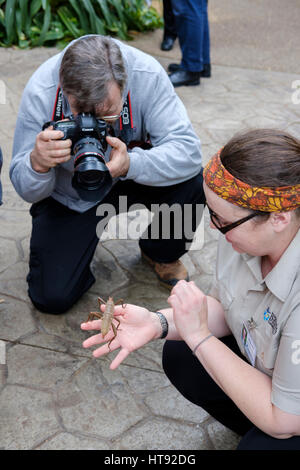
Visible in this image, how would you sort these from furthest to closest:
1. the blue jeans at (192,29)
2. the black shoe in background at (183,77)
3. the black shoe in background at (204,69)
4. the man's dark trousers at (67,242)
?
the black shoe in background at (204,69), the black shoe in background at (183,77), the blue jeans at (192,29), the man's dark trousers at (67,242)

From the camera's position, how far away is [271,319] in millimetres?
1797

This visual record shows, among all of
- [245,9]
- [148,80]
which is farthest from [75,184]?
[245,9]

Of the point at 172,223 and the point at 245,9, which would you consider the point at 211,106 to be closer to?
the point at 172,223

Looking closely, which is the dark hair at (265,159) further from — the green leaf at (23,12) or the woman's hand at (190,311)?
the green leaf at (23,12)

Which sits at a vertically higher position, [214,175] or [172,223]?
[214,175]

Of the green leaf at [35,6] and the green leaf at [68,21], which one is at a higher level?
the green leaf at [35,6]

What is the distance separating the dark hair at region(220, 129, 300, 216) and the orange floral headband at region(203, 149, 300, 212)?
0.05ft

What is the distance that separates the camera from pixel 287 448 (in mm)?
1766

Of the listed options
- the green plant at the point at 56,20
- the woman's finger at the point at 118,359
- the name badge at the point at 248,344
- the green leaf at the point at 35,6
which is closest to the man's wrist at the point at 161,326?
the woman's finger at the point at 118,359

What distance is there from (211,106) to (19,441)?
13.0 ft

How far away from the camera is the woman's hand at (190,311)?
1.82 m

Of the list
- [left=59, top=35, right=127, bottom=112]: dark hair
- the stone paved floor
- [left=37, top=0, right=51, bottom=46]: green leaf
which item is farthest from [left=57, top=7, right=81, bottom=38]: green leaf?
[left=59, top=35, right=127, bottom=112]: dark hair

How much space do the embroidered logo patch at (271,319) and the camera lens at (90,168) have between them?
92cm

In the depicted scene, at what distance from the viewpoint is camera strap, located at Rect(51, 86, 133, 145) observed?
103 inches
